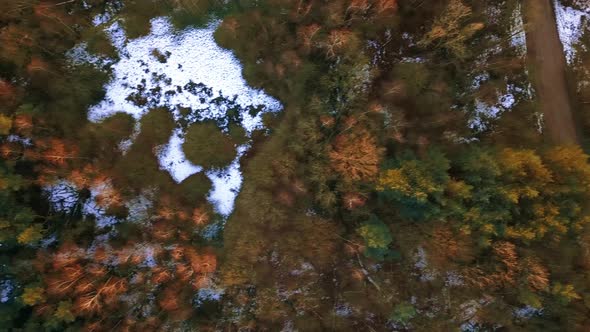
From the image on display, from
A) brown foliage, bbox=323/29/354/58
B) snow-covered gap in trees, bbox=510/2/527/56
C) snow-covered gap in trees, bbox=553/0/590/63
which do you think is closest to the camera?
brown foliage, bbox=323/29/354/58

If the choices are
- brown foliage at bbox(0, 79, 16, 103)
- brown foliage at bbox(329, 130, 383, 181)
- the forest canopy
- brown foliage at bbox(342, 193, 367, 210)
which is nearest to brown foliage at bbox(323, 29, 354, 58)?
the forest canopy

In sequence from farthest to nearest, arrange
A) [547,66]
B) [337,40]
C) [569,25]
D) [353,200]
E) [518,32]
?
[569,25]
[547,66]
[518,32]
[337,40]
[353,200]

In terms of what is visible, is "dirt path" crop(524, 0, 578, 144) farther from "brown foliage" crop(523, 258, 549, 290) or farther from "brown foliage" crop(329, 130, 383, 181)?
"brown foliage" crop(329, 130, 383, 181)

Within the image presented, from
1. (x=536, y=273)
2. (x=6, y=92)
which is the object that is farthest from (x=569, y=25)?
(x=6, y=92)

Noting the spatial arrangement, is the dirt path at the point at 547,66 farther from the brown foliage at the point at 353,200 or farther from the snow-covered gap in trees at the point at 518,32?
the brown foliage at the point at 353,200

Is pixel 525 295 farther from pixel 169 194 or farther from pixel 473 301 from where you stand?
pixel 169 194

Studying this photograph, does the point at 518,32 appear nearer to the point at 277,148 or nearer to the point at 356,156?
the point at 356,156

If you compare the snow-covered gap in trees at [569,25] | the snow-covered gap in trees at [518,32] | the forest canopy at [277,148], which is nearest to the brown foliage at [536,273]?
the forest canopy at [277,148]
